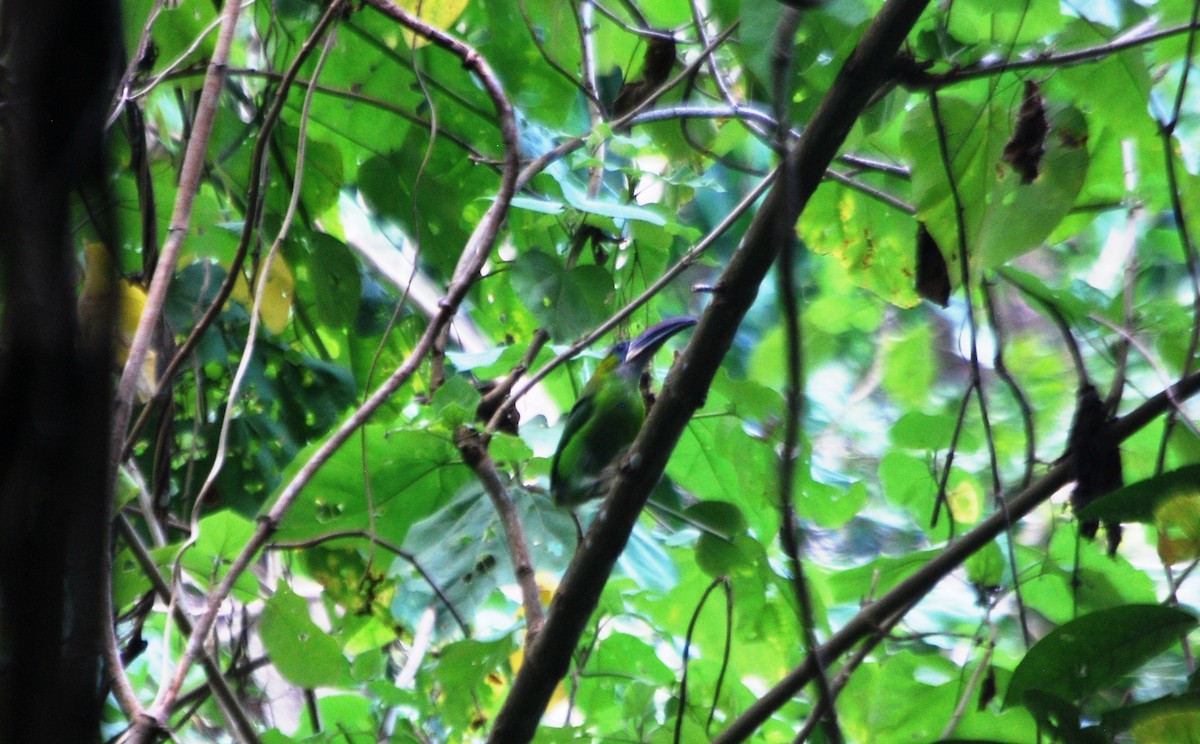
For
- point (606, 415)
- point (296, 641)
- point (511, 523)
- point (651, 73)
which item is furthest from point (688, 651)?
point (651, 73)

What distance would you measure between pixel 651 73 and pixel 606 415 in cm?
66

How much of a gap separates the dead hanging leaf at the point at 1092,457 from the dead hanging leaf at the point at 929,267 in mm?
232

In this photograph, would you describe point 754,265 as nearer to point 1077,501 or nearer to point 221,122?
point 1077,501

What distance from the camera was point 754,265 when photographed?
1075 millimetres

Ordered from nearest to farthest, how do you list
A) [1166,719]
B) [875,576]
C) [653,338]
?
1. [1166,719]
2. [875,576]
3. [653,338]

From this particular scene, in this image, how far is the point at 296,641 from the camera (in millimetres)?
1327

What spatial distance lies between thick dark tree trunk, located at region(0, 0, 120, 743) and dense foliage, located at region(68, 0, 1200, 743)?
18.1 inches

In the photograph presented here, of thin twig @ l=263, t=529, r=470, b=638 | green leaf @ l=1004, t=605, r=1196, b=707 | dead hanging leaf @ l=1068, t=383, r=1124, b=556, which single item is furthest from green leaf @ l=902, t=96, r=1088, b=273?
thin twig @ l=263, t=529, r=470, b=638

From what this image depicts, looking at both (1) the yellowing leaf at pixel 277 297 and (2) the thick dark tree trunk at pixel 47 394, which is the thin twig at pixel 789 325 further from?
(1) the yellowing leaf at pixel 277 297

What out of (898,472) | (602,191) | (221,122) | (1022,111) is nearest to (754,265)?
(1022,111)

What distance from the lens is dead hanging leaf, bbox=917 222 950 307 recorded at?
1.33 meters

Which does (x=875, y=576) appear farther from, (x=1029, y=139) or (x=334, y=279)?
(x=334, y=279)

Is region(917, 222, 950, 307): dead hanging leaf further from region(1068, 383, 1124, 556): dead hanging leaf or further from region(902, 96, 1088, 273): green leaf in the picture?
region(1068, 383, 1124, 556): dead hanging leaf

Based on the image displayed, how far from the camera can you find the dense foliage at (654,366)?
3.86 feet
